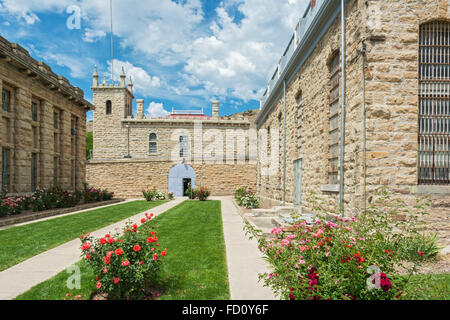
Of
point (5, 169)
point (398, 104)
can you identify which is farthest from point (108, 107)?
point (398, 104)

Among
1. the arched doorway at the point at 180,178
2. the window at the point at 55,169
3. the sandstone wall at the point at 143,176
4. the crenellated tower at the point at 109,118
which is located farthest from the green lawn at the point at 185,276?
the crenellated tower at the point at 109,118

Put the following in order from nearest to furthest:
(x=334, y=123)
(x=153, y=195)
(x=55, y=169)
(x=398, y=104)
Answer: (x=398, y=104) < (x=334, y=123) < (x=55, y=169) < (x=153, y=195)

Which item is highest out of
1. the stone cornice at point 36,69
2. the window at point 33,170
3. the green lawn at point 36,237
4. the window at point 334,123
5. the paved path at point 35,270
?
the stone cornice at point 36,69

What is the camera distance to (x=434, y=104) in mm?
6434

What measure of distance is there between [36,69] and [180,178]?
17.6m

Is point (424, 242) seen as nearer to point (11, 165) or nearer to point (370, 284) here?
point (370, 284)

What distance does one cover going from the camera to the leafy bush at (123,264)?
3535 millimetres

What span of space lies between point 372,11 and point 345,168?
3451mm

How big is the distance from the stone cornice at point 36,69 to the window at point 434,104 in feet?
48.3

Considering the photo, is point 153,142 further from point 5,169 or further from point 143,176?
point 5,169

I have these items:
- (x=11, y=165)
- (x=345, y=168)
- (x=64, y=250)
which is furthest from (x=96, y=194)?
(x=345, y=168)

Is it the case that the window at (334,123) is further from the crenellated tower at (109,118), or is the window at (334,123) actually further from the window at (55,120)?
the crenellated tower at (109,118)

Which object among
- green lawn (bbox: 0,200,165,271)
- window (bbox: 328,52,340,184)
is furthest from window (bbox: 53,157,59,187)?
window (bbox: 328,52,340,184)

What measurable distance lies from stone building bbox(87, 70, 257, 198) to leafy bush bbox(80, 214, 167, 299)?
2637cm
